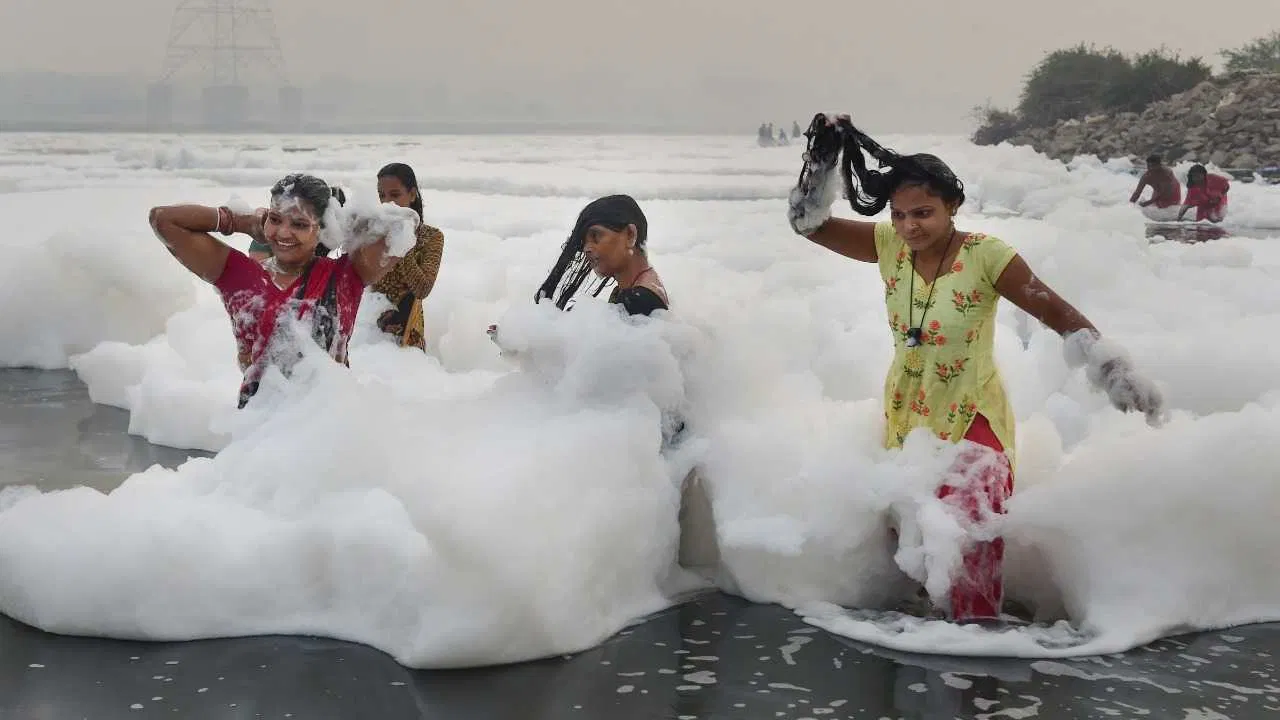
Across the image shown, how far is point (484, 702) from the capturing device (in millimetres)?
3004

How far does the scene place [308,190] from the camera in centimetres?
367

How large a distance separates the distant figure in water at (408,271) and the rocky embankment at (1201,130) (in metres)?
17.9

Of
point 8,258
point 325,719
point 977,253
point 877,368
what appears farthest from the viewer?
Answer: point 8,258

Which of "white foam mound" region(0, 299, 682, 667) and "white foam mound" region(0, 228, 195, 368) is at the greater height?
"white foam mound" region(0, 228, 195, 368)

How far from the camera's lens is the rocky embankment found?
68.7ft

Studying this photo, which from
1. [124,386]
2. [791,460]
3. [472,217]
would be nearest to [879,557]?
[791,460]

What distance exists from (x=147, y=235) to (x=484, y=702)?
19.6ft

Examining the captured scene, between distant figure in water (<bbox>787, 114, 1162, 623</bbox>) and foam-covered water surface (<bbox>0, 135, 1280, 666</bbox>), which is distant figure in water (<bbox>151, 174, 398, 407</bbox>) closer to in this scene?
foam-covered water surface (<bbox>0, 135, 1280, 666</bbox>)

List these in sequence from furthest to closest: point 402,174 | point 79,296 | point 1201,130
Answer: point 1201,130 < point 79,296 < point 402,174

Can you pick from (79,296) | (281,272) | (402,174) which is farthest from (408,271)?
(79,296)

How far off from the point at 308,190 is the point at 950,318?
70.6 inches

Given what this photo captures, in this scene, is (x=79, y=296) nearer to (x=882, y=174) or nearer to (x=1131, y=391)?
(x=882, y=174)

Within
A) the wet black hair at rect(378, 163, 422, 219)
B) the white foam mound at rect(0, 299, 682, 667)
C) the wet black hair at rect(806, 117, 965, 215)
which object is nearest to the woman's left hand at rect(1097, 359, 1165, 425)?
the wet black hair at rect(806, 117, 965, 215)

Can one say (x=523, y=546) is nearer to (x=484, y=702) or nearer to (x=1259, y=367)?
(x=484, y=702)
